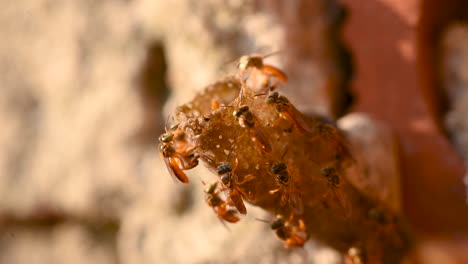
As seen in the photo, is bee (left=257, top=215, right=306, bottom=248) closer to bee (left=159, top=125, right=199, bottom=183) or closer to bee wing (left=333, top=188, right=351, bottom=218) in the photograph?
bee wing (left=333, top=188, right=351, bottom=218)

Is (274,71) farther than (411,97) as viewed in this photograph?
No

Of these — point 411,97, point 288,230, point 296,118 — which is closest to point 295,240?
point 288,230

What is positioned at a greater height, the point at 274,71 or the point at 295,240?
the point at 274,71

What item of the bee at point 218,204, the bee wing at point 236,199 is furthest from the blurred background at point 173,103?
the bee wing at point 236,199

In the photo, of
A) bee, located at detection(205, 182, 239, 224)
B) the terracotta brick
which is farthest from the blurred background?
bee, located at detection(205, 182, 239, 224)

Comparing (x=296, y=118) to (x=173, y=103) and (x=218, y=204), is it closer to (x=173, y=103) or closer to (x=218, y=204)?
(x=218, y=204)

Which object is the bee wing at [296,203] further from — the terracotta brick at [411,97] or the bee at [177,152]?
the terracotta brick at [411,97]
